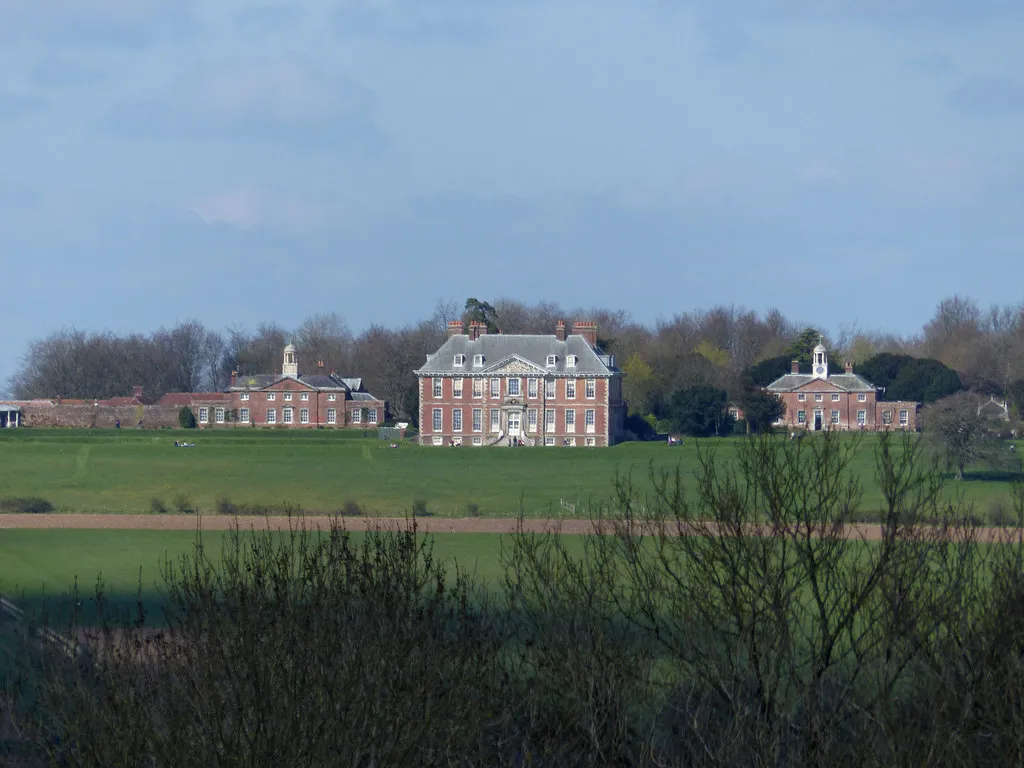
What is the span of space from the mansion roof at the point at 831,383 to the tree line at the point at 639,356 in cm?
277

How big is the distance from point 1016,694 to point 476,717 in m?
4.42

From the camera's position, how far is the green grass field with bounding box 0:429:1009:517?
4622 cm

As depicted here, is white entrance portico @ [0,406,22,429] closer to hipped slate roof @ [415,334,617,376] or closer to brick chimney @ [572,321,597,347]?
hipped slate roof @ [415,334,617,376]

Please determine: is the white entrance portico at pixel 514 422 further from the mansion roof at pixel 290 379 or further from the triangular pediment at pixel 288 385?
the triangular pediment at pixel 288 385

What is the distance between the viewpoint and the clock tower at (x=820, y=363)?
89438 millimetres

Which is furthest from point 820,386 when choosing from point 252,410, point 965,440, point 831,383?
point 252,410

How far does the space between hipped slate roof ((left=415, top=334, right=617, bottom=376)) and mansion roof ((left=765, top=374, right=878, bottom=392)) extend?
13.5 m

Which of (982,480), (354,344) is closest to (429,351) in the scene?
(354,344)

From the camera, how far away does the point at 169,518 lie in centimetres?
4019

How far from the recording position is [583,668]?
36.7 feet

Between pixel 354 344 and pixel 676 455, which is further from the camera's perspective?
pixel 354 344

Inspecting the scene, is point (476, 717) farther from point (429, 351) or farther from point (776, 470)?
point (429, 351)

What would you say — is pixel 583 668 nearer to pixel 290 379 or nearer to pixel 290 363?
pixel 290 379

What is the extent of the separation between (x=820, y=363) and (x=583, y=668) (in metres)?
81.7
